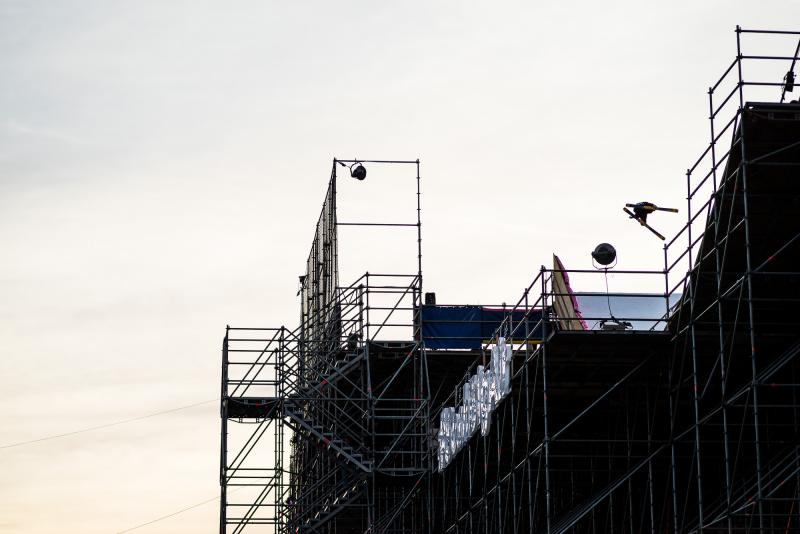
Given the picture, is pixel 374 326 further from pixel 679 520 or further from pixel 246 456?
pixel 679 520

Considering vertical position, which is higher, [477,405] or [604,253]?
[604,253]

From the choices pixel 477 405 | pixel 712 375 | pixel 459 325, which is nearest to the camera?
pixel 712 375

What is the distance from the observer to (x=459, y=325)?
164 feet

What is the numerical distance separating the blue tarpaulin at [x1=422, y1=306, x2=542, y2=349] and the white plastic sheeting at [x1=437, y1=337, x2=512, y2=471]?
4.68 m

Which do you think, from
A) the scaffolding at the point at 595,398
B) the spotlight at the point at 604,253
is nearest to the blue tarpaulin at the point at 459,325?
the scaffolding at the point at 595,398

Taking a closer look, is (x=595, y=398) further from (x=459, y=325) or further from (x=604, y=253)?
(x=459, y=325)

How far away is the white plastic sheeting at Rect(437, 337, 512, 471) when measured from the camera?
3450 cm

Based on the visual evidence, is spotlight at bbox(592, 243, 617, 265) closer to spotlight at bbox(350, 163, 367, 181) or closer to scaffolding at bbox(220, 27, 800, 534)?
scaffolding at bbox(220, 27, 800, 534)

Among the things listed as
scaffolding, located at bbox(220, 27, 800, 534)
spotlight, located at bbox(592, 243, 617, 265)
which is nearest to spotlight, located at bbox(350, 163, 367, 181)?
scaffolding, located at bbox(220, 27, 800, 534)

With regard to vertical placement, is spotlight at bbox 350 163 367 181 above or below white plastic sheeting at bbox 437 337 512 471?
above

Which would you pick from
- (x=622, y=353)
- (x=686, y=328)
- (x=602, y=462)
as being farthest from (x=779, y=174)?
(x=602, y=462)

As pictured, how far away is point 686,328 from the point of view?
30.1 metres

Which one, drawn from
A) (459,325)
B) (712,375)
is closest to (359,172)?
(459,325)

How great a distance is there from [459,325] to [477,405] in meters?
11.8
